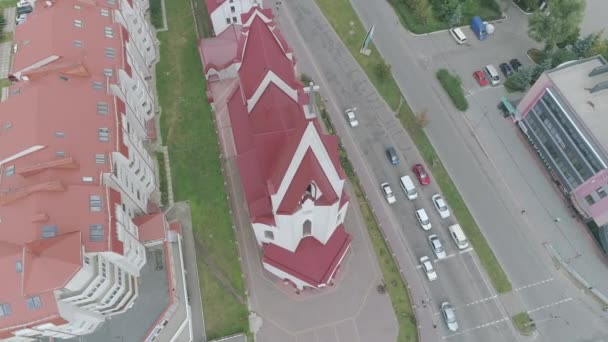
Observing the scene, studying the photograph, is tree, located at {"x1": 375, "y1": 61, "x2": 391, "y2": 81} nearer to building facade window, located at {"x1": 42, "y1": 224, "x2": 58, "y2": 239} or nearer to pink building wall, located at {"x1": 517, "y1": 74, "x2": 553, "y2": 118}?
pink building wall, located at {"x1": 517, "y1": 74, "x2": 553, "y2": 118}

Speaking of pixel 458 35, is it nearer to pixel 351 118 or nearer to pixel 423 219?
pixel 351 118

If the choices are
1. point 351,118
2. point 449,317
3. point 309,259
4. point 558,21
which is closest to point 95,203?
point 309,259

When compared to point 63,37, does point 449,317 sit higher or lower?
lower

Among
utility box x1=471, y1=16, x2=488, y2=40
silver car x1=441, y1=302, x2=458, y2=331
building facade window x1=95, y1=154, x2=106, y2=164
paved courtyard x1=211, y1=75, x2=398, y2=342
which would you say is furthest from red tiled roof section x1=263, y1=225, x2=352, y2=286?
utility box x1=471, y1=16, x2=488, y2=40

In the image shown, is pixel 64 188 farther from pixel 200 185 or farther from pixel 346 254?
pixel 346 254

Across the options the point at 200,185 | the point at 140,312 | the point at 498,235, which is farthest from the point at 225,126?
the point at 498,235
